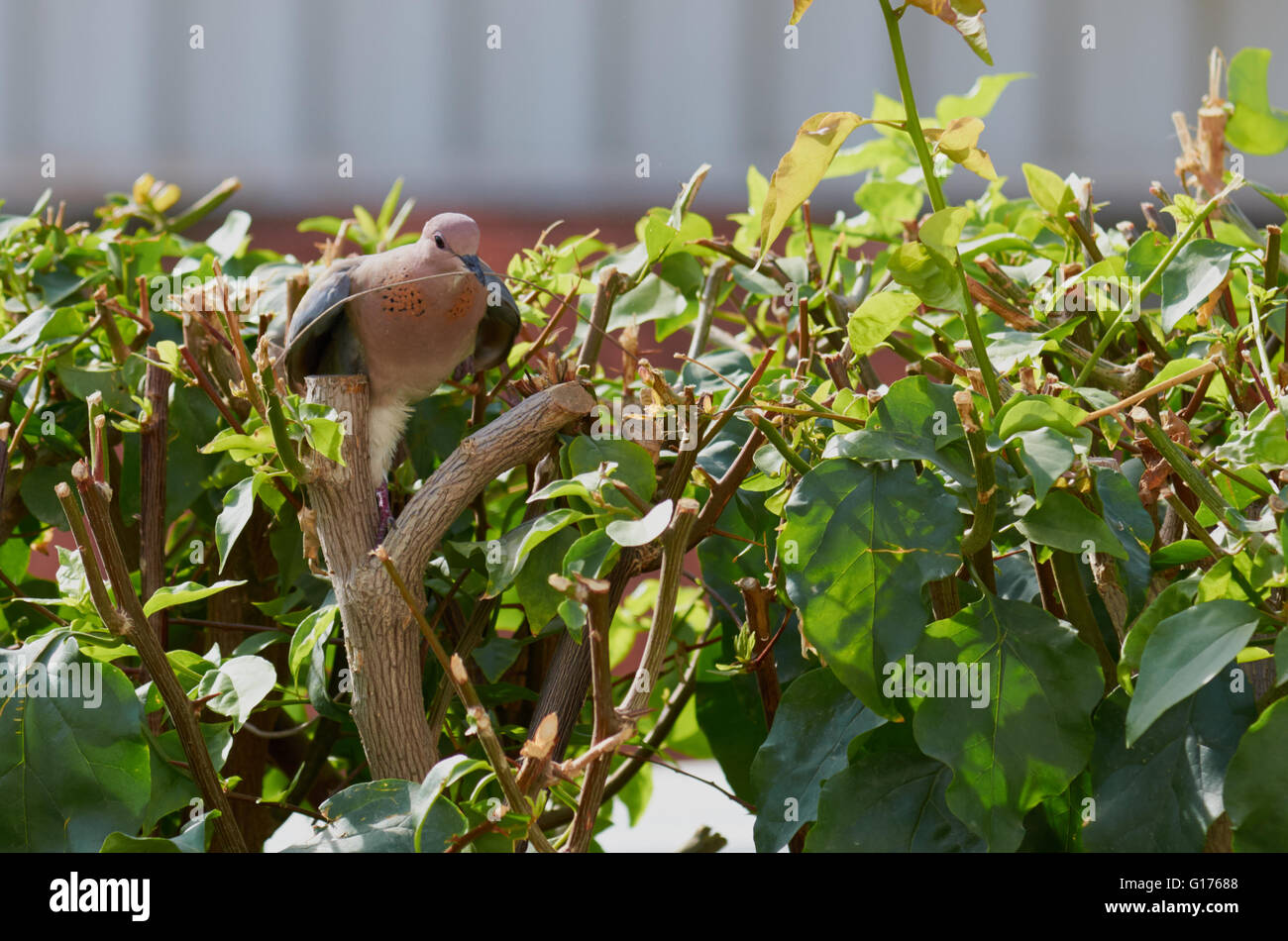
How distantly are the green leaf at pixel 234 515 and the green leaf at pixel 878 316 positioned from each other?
331 mm

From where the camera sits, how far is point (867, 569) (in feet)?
1.63

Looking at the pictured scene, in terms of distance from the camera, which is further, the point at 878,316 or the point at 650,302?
the point at 650,302

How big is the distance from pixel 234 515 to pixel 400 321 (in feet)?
0.50

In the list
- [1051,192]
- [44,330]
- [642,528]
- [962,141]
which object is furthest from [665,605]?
[44,330]

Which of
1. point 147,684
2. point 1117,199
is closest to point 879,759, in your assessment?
point 147,684

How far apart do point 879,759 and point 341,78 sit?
2.92 metres

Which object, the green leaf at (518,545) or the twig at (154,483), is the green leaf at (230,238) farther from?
the green leaf at (518,545)

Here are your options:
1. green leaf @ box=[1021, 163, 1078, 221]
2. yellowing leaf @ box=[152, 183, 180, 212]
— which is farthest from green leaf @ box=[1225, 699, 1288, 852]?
yellowing leaf @ box=[152, 183, 180, 212]

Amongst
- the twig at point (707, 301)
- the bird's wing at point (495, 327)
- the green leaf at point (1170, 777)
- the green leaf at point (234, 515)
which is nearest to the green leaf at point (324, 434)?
the green leaf at point (234, 515)

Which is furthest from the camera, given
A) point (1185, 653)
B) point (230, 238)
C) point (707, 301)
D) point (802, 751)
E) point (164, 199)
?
point (164, 199)

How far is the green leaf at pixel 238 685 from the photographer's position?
562mm

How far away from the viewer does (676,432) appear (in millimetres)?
625

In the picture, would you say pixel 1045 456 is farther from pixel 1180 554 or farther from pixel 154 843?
pixel 154 843
